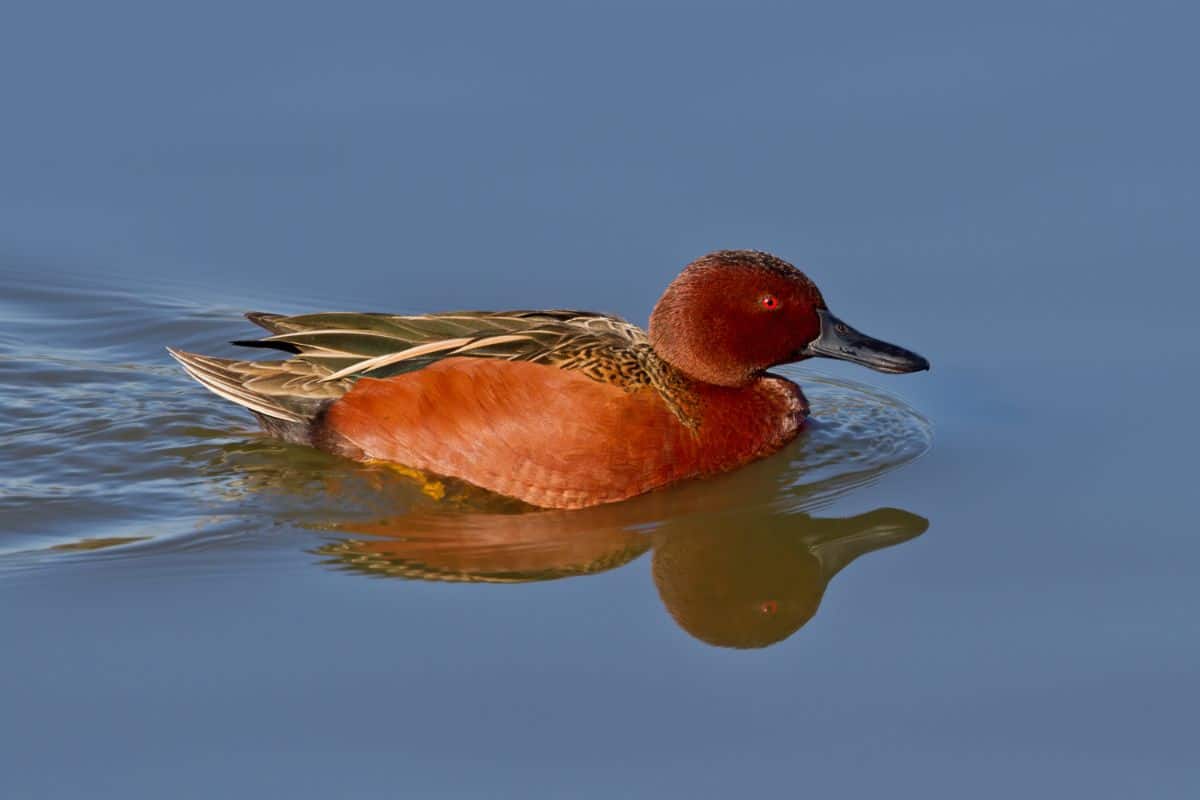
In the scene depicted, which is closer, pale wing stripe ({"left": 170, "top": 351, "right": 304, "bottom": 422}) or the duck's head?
the duck's head

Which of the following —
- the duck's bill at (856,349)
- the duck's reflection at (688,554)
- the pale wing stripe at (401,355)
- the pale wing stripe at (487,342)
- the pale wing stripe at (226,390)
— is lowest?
the duck's reflection at (688,554)

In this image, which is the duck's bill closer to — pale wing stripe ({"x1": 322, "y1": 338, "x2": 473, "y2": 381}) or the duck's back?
the duck's back

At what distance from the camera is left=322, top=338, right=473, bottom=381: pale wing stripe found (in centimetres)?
928

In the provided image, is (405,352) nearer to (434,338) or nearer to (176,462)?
(434,338)

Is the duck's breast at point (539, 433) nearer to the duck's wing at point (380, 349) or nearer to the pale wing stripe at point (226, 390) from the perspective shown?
the duck's wing at point (380, 349)

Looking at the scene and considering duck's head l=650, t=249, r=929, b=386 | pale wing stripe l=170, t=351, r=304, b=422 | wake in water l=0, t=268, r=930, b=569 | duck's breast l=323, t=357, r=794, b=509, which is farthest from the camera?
pale wing stripe l=170, t=351, r=304, b=422

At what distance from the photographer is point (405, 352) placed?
9305 mm

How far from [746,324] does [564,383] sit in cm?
102

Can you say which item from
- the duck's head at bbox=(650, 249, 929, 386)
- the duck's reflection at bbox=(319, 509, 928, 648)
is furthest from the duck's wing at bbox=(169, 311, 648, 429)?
the duck's reflection at bbox=(319, 509, 928, 648)

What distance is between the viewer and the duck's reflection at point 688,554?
7.89 meters

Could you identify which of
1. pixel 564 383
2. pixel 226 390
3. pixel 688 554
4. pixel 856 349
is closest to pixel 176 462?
pixel 226 390

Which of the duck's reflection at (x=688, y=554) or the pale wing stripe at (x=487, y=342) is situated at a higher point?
the pale wing stripe at (x=487, y=342)

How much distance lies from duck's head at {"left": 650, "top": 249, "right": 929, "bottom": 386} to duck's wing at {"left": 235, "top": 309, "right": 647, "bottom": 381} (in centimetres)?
29

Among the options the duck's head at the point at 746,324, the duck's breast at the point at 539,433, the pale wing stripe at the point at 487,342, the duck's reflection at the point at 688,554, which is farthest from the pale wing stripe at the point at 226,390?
the duck's head at the point at 746,324
